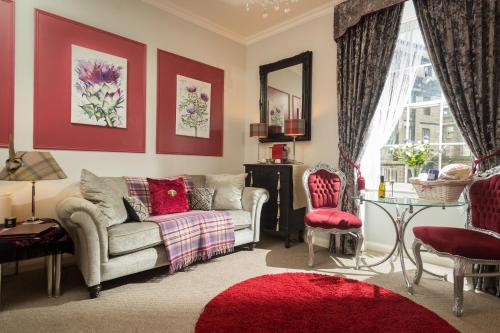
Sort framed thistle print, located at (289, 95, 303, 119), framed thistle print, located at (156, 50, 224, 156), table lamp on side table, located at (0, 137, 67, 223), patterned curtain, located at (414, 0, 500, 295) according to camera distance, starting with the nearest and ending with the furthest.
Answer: table lamp on side table, located at (0, 137, 67, 223), patterned curtain, located at (414, 0, 500, 295), framed thistle print, located at (156, 50, 224, 156), framed thistle print, located at (289, 95, 303, 119)

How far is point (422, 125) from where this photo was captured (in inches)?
132

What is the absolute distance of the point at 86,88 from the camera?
3145 mm

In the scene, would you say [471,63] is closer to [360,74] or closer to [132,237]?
[360,74]

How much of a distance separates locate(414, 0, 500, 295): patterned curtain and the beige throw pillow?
2419mm

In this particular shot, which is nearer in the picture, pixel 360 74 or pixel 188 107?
pixel 360 74

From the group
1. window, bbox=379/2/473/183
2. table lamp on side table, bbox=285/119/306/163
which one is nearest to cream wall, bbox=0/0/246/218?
table lamp on side table, bbox=285/119/306/163

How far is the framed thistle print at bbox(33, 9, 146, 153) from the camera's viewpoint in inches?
114

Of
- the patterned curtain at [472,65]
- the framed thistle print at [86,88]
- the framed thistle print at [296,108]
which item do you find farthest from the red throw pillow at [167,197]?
the patterned curtain at [472,65]

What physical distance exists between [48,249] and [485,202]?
3554 mm

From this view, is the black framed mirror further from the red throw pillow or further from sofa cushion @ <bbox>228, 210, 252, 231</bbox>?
the red throw pillow

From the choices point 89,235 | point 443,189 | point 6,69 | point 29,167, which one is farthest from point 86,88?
point 443,189

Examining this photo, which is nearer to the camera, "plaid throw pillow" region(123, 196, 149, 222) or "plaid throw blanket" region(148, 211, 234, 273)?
"plaid throw blanket" region(148, 211, 234, 273)

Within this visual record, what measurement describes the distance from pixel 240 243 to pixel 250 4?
119 inches

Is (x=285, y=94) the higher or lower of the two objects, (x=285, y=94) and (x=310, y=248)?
the higher
